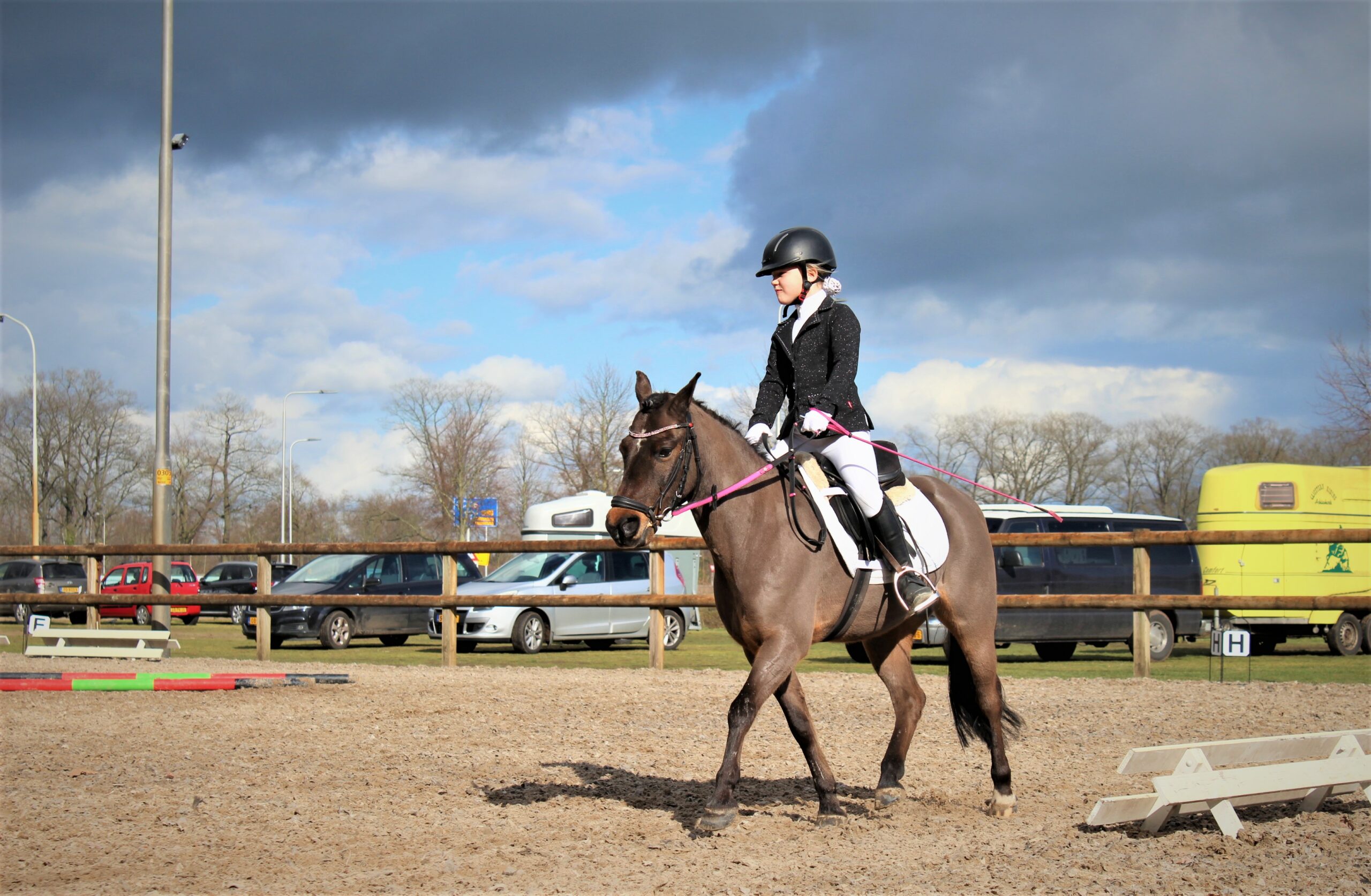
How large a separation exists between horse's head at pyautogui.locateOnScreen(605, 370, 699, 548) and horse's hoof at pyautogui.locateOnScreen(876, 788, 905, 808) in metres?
1.94

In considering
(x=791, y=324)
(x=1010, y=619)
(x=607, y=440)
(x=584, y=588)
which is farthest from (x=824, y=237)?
(x=607, y=440)

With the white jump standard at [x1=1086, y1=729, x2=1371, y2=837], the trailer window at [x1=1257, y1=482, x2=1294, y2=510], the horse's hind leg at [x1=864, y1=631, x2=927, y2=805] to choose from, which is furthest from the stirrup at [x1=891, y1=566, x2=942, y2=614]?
the trailer window at [x1=1257, y1=482, x2=1294, y2=510]

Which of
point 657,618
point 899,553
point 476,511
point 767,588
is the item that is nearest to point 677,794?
point 767,588

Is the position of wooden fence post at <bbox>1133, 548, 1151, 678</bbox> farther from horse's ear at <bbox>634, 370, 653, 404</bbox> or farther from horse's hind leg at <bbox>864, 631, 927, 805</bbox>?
horse's ear at <bbox>634, 370, 653, 404</bbox>

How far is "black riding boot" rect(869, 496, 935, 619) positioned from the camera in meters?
5.52

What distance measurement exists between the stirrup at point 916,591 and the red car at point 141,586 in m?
18.4

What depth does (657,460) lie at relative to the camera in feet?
16.7

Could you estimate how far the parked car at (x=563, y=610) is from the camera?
17859 mm

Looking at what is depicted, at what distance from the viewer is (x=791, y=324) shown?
18.5 ft

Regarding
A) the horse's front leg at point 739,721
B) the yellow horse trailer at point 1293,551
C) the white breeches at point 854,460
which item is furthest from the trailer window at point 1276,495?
the horse's front leg at point 739,721

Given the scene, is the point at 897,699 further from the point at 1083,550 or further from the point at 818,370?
the point at 1083,550

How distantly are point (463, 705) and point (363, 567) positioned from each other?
10.4m

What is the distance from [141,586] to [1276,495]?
953 inches

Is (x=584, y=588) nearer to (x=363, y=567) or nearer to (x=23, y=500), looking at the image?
(x=363, y=567)
